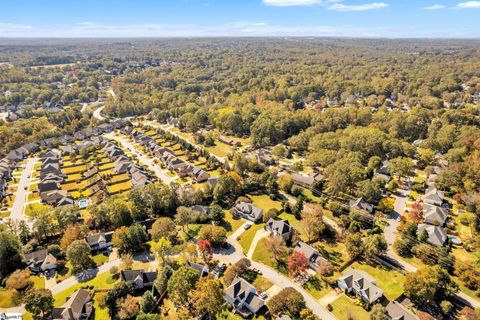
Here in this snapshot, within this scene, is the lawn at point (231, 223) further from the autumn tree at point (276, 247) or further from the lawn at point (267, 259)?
the autumn tree at point (276, 247)

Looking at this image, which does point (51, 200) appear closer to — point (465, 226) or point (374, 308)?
point (374, 308)

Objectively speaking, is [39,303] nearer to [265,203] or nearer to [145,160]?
[265,203]

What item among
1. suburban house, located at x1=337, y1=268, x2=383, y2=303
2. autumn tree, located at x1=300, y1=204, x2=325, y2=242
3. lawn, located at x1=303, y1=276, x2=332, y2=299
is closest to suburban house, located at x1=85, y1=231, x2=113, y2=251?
lawn, located at x1=303, y1=276, x2=332, y2=299

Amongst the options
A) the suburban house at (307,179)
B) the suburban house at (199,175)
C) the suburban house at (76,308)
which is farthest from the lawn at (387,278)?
the suburban house at (199,175)

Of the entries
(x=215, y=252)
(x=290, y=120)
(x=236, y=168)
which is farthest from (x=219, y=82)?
(x=215, y=252)

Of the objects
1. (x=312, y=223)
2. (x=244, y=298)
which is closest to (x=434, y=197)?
(x=312, y=223)

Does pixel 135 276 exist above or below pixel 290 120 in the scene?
below
